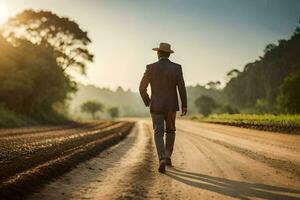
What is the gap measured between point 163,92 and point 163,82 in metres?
0.19

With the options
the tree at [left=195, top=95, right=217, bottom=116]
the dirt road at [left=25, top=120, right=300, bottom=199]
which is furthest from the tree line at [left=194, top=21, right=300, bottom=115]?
the dirt road at [left=25, top=120, right=300, bottom=199]

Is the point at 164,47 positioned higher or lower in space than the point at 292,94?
lower

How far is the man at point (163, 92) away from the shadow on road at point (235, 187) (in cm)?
130

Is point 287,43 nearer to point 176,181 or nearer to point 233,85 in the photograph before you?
point 233,85

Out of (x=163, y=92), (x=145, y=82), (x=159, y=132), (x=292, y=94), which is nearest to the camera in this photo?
(x=159, y=132)

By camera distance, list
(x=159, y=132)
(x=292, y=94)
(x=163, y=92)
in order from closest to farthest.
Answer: (x=159, y=132) → (x=163, y=92) → (x=292, y=94)

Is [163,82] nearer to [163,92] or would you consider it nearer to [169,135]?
[163,92]

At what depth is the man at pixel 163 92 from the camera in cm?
796

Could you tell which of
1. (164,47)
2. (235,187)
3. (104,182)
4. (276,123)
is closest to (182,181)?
(235,187)

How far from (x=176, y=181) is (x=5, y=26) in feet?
142

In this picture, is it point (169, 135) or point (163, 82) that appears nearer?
point (163, 82)

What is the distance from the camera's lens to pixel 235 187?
5777 mm

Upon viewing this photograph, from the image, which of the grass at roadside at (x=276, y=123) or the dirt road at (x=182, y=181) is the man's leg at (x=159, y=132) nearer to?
the dirt road at (x=182, y=181)

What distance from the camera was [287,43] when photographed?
103312 millimetres
